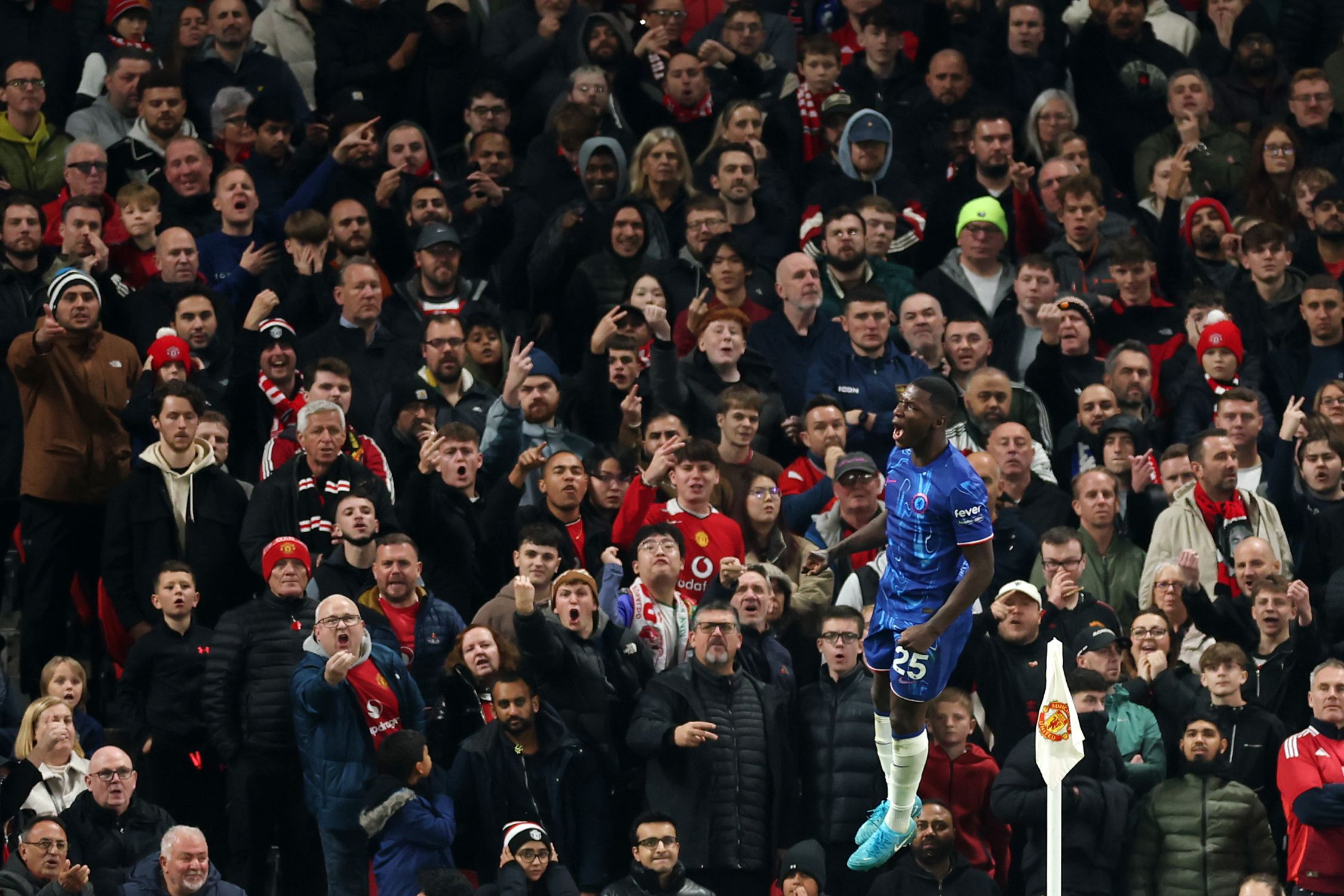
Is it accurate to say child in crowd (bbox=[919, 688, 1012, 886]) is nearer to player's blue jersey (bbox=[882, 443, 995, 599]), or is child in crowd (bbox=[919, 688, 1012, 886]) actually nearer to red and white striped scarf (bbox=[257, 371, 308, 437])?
player's blue jersey (bbox=[882, 443, 995, 599])

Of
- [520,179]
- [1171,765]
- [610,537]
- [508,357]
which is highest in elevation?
[520,179]

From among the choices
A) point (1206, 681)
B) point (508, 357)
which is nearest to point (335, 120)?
point (508, 357)

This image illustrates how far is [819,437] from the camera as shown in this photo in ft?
49.9

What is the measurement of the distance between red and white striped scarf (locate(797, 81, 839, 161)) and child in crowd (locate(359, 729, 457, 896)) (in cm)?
701

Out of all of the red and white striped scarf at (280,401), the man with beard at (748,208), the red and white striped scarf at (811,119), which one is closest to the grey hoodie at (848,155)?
the red and white striped scarf at (811,119)

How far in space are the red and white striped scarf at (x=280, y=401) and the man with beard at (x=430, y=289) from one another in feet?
3.87

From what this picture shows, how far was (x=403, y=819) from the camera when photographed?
1345cm

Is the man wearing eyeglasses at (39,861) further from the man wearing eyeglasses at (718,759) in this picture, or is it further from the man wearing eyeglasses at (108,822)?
the man wearing eyeglasses at (718,759)

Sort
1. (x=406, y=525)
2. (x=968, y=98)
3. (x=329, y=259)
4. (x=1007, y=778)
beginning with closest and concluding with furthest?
(x=1007, y=778), (x=406, y=525), (x=329, y=259), (x=968, y=98)

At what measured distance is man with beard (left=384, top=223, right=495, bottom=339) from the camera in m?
16.5

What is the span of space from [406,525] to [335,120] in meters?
4.45

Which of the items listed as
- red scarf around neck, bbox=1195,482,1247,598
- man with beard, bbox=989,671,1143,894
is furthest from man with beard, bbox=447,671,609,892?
red scarf around neck, bbox=1195,482,1247,598

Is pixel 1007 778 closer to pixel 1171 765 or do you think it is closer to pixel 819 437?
pixel 1171 765

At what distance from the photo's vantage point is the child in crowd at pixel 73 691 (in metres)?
14.0
